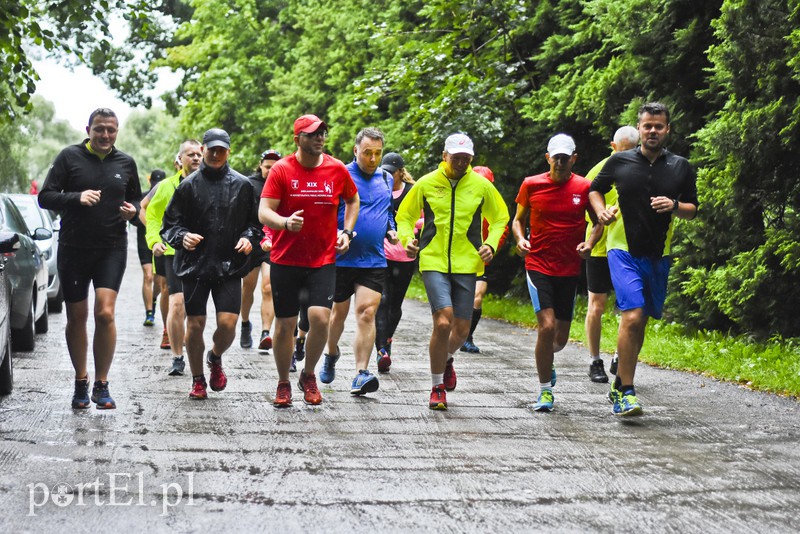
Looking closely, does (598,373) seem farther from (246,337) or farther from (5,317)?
(5,317)

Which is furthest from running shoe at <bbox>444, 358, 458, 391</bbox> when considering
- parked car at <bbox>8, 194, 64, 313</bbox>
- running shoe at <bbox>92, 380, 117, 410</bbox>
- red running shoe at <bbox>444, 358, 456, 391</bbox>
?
parked car at <bbox>8, 194, 64, 313</bbox>

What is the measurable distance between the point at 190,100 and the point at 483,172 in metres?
28.5

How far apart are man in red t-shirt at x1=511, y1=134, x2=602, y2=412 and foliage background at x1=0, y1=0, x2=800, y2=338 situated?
3075mm

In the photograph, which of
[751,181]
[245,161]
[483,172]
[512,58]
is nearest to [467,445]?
[483,172]

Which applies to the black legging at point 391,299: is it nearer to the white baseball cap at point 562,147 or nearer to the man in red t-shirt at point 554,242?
the man in red t-shirt at point 554,242

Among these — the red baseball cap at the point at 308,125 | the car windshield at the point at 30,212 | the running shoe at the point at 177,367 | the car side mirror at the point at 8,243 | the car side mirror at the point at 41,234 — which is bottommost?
the running shoe at the point at 177,367

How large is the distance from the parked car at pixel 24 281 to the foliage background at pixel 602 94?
2.14 metres

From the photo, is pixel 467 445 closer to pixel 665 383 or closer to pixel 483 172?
pixel 665 383

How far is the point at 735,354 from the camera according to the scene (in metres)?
11.3

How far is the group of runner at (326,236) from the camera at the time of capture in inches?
322

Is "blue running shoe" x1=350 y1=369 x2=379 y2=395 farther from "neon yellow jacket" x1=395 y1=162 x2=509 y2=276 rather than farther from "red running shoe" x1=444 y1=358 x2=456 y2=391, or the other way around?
"neon yellow jacket" x1=395 y1=162 x2=509 y2=276

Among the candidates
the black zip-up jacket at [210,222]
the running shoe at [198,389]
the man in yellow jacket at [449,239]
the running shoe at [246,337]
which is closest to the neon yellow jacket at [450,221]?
the man in yellow jacket at [449,239]

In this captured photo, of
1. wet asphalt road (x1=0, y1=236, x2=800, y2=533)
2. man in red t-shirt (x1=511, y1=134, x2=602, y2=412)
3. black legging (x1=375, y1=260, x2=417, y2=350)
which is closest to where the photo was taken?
wet asphalt road (x1=0, y1=236, x2=800, y2=533)

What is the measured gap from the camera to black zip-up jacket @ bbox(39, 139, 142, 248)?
814 cm
